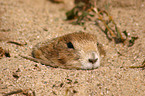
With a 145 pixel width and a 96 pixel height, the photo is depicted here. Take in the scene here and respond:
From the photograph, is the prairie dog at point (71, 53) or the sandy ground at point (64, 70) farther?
the prairie dog at point (71, 53)

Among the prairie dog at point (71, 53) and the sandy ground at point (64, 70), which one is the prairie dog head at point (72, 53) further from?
the sandy ground at point (64, 70)

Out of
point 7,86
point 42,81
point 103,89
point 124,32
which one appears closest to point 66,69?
Answer: point 42,81

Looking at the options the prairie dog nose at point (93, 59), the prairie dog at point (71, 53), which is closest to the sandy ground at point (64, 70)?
the prairie dog at point (71, 53)

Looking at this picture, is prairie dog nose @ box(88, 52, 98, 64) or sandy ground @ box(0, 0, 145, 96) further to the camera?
prairie dog nose @ box(88, 52, 98, 64)

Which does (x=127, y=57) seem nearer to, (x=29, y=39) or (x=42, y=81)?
(x=42, y=81)

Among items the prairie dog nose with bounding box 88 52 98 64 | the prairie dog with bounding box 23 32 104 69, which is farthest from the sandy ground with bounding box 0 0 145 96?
the prairie dog nose with bounding box 88 52 98 64

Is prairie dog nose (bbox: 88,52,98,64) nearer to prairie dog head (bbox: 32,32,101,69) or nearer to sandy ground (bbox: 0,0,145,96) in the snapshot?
prairie dog head (bbox: 32,32,101,69)
